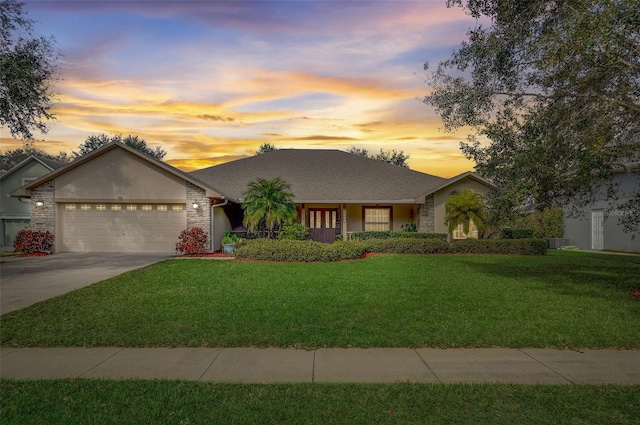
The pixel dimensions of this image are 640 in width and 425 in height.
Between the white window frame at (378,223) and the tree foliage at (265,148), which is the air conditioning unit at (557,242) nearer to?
the white window frame at (378,223)

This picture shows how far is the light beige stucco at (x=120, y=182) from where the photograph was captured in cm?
1969

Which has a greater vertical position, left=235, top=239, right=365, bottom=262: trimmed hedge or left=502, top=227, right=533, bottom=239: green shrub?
left=502, top=227, right=533, bottom=239: green shrub

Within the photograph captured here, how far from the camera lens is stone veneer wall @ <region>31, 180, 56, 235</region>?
1966cm

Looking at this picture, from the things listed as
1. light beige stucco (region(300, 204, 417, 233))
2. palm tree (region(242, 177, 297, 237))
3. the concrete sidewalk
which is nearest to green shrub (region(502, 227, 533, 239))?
light beige stucco (region(300, 204, 417, 233))

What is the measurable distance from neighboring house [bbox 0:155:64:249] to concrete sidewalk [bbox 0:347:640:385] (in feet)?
89.0

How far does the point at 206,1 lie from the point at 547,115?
32.4 ft

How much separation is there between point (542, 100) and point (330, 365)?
8.81 m

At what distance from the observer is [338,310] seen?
8.25m

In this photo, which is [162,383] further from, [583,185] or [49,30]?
[49,30]

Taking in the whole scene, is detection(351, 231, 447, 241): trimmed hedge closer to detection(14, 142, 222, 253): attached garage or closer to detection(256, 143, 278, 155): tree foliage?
detection(14, 142, 222, 253): attached garage

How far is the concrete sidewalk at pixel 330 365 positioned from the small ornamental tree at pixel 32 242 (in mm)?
15482

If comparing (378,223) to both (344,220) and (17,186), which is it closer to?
(344,220)

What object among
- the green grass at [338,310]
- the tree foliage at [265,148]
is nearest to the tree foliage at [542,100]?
the green grass at [338,310]

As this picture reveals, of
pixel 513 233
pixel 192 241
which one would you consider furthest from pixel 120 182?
pixel 513 233
